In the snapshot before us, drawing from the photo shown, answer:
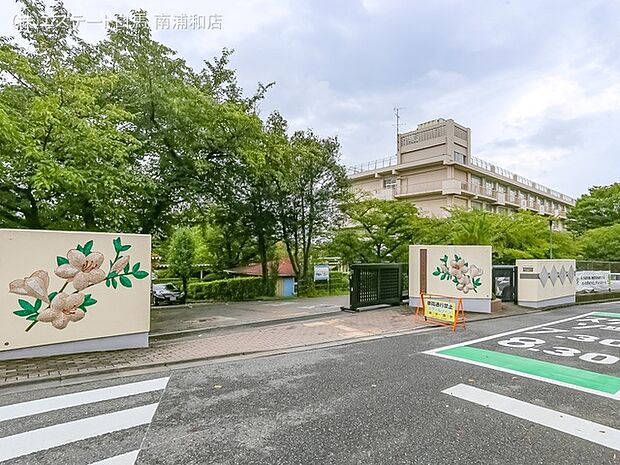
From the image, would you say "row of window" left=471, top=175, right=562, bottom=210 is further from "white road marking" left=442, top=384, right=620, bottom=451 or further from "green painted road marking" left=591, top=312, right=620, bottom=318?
"white road marking" left=442, top=384, right=620, bottom=451

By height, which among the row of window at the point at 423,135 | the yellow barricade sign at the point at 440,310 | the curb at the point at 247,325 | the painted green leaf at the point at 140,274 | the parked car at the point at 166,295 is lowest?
the parked car at the point at 166,295

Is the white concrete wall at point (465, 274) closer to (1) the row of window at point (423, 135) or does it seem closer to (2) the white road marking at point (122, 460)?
(2) the white road marking at point (122, 460)

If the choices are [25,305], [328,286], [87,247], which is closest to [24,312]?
[25,305]

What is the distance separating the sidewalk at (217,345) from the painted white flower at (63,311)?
55 cm

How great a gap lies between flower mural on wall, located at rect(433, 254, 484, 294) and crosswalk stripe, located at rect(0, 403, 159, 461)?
9578 millimetres

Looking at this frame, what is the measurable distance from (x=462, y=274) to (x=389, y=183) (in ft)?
77.5

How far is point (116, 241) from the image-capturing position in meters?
6.37

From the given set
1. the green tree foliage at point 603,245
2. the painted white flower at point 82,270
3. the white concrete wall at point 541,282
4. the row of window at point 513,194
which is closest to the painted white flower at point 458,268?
the white concrete wall at point 541,282

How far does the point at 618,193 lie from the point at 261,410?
39798 millimetres

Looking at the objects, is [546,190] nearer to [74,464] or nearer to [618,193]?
[618,193]

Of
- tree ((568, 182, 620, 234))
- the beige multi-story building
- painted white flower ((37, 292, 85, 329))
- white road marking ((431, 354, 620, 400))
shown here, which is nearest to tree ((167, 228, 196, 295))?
the beige multi-story building

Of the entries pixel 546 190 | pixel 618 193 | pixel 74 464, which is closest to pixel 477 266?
pixel 74 464

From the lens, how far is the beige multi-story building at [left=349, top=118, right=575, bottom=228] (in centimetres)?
3008

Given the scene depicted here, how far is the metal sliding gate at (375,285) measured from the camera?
11641 mm
